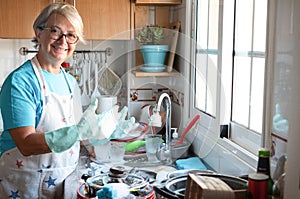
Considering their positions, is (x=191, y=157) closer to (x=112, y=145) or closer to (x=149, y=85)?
(x=112, y=145)

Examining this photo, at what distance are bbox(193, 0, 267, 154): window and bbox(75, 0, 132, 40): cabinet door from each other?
0.42 m

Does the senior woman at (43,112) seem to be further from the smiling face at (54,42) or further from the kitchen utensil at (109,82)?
the kitchen utensil at (109,82)

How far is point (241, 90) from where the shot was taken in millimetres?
1670

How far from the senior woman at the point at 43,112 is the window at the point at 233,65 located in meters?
0.45

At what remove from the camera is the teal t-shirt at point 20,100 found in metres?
1.50

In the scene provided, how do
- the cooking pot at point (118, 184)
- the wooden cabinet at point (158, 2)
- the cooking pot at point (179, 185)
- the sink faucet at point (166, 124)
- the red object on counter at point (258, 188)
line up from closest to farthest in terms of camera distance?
the red object on counter at point (258, 188) < the cooking pot at point (179, 185) < the cooking pot at point (118, 184) < the sink faucet at point (166, 124) < the wooden cabinet at point (158, 2)

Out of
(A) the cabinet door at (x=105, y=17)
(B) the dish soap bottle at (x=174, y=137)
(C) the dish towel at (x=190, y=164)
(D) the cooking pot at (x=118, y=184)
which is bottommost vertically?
(C) the dish towel at (x=190, y=164)

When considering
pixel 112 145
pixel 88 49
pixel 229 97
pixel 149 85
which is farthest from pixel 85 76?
pixel 229 97

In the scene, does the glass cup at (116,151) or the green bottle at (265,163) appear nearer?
the green bottle at (265,163)

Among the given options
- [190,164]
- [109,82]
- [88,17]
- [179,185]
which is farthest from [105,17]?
[179,185]

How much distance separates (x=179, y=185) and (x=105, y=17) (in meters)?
1.23

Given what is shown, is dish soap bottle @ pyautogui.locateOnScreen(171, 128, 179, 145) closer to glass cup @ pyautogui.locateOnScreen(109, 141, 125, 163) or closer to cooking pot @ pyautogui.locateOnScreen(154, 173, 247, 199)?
glass cup @ pyautogui.locateOnScreen(109, 141, 125, 163)

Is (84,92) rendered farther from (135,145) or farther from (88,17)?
(135,145)

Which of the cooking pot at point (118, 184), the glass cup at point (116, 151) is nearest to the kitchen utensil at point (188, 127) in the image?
the glass cup at point (116, 151)
